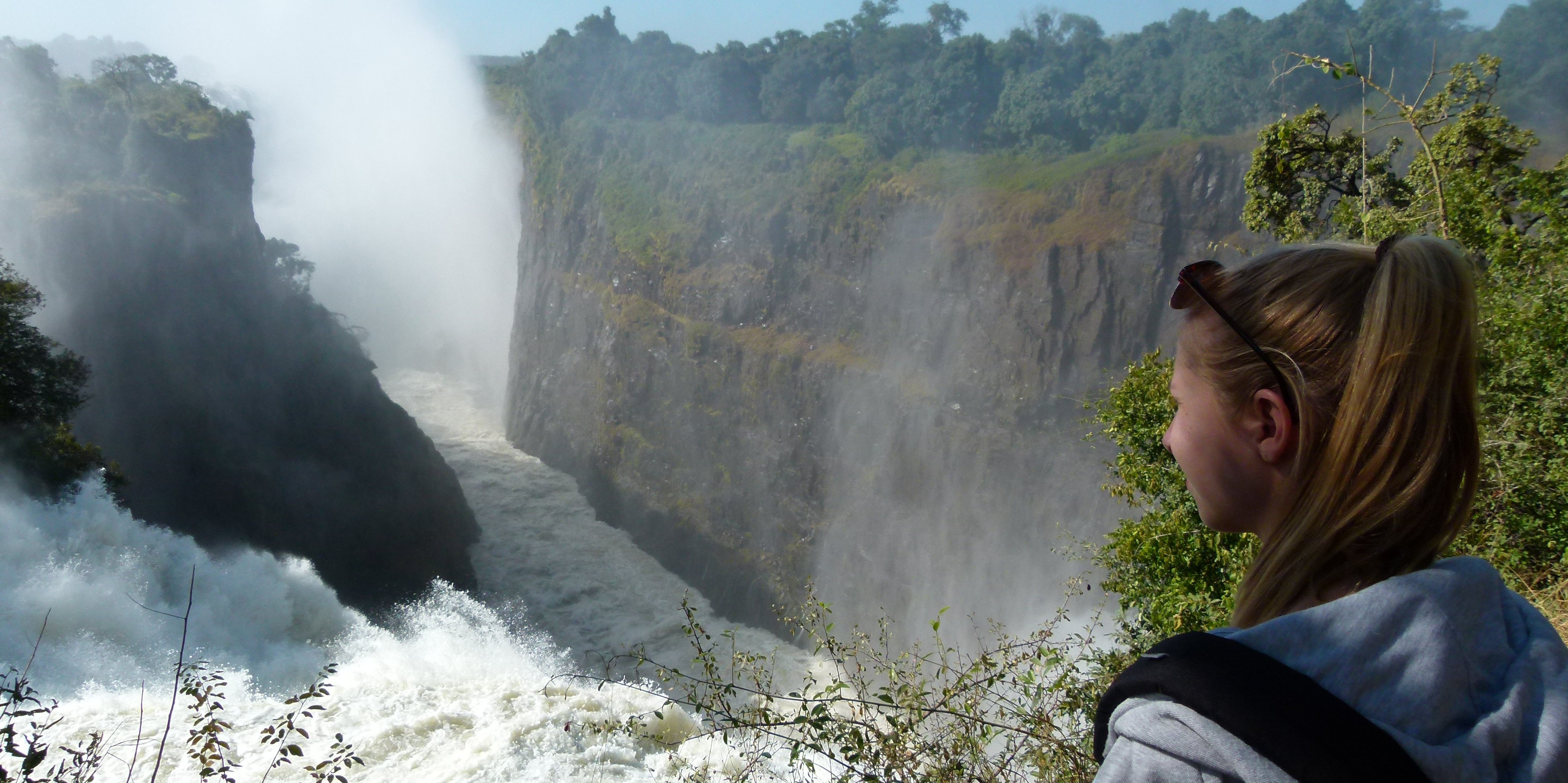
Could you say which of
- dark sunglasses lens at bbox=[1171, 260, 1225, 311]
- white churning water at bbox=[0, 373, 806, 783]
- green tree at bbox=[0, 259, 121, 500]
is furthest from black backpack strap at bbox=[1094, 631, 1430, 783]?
green tree at bbox=[0, 259, 121, 500]

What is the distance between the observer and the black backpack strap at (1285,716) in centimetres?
76

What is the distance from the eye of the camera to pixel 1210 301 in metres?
1.16

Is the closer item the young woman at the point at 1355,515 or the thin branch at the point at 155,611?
the young woman at the point at 1355,515

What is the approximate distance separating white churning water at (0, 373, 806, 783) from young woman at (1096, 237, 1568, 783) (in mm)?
3798

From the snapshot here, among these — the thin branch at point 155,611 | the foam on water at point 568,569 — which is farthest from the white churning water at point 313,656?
the thin branch at point 155,611

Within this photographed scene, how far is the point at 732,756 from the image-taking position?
7781 millimetres

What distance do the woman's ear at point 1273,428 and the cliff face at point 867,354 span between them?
18.9 m

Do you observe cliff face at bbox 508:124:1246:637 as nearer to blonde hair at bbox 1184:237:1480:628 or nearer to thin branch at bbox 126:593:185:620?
thin branch at bbox 126:593:185:620

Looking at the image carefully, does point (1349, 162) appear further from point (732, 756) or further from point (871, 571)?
point (871, 571)

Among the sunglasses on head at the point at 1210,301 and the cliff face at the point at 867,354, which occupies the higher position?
the sunglasses on head at the point at 1210,301

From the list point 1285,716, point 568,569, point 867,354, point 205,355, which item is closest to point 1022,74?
point 867,354

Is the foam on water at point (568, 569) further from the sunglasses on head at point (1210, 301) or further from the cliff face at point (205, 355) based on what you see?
the sunglasses on head at point (1210, 301)

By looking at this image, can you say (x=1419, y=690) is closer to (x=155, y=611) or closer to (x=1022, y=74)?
(x=155, y=611)

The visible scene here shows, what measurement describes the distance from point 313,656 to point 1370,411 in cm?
1639
